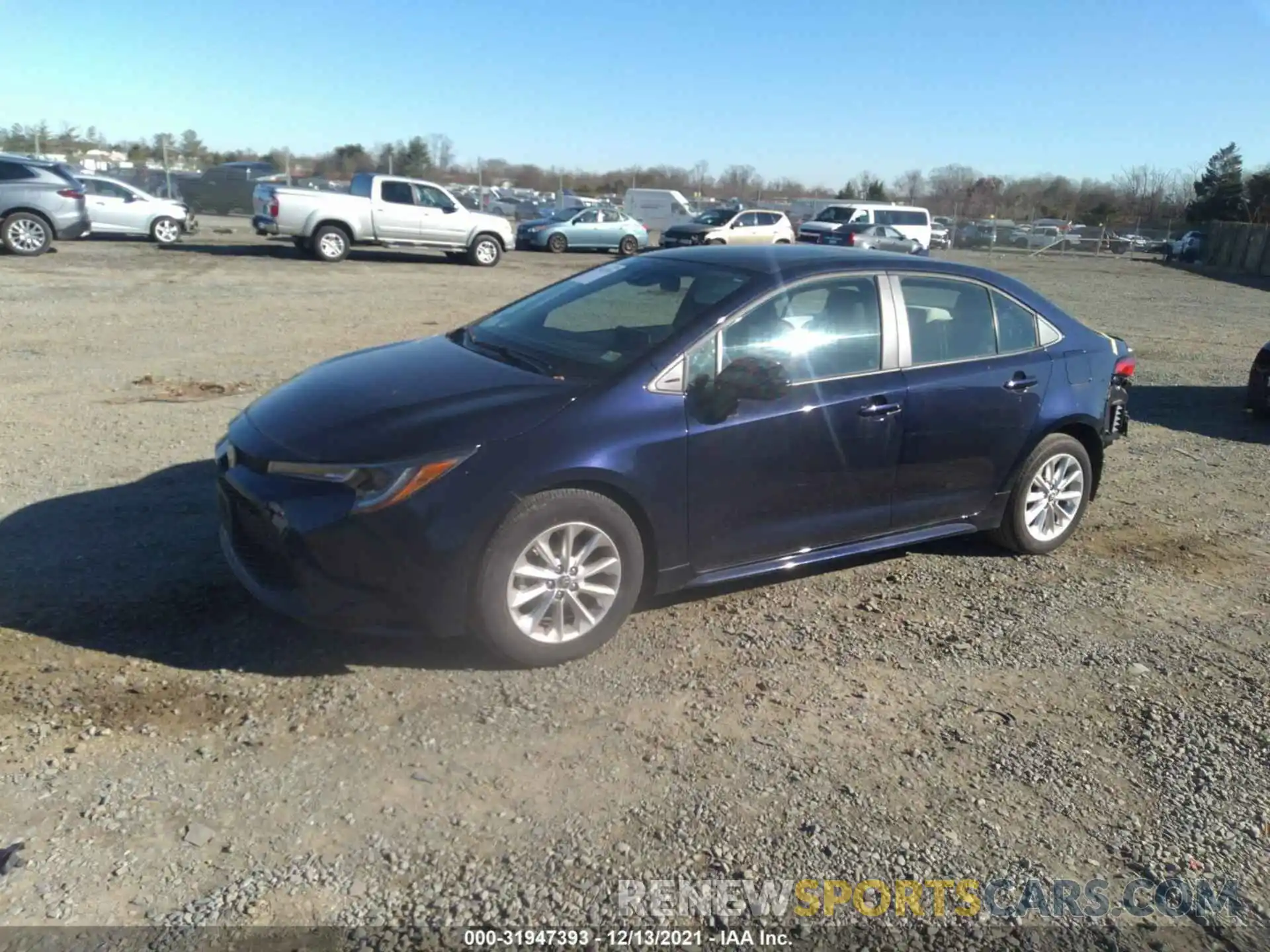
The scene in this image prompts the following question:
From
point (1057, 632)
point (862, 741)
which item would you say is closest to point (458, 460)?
point (862, 741)

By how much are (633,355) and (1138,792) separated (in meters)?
2.56

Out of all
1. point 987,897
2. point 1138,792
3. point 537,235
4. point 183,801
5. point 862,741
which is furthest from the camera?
point 537,235

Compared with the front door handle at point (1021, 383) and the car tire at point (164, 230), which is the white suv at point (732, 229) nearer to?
the car tire at point (164, 230)

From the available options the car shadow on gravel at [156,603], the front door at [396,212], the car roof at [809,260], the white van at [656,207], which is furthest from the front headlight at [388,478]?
the white van at [656,207]

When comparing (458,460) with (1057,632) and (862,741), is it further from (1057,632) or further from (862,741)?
(1057,632)

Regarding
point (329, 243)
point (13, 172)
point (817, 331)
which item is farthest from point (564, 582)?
point (329, 243)

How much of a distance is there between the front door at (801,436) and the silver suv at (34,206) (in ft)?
61.9

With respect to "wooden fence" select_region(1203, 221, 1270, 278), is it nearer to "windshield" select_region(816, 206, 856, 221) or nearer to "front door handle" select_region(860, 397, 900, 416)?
"windshield" select_region(816, 206, 856, 221)

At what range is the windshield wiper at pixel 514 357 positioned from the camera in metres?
4.61

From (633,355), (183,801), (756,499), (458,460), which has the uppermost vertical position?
(633,355)

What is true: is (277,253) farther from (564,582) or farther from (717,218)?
(564,582)

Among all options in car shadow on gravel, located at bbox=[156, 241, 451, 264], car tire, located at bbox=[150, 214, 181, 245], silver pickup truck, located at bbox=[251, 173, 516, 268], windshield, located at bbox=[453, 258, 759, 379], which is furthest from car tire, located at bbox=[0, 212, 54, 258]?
windshield, located at bbox=[453, 258, 759, 379]

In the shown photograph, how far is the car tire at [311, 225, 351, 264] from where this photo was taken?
22328mm

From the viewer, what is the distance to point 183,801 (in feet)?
10.7
